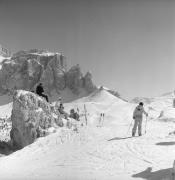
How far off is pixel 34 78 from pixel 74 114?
128 meters

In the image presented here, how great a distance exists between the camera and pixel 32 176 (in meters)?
10.8

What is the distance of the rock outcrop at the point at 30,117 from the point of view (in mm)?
26133

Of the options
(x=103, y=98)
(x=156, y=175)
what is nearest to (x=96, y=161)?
(x=156, y=175)

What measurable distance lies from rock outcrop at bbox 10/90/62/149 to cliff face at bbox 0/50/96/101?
11830 cm

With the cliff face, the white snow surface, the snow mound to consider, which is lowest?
the white snow surface

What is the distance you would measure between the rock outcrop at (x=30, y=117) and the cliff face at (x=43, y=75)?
11830 cm

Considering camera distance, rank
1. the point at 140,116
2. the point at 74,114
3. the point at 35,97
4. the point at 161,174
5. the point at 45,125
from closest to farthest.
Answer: the point at 161,174
the point at 140,116
the point at 45,125
the point at 35,97
the point at 74,114

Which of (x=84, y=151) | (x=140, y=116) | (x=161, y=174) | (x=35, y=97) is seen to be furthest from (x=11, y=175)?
(x=35, y=97)

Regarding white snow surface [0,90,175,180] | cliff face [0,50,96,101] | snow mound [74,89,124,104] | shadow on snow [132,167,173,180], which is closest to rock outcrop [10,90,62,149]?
white snow surface [0,90,175,180]

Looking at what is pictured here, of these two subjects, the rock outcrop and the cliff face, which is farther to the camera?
the cliff face

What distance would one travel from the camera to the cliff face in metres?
154

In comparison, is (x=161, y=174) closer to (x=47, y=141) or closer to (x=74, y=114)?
(x=47, y=141)

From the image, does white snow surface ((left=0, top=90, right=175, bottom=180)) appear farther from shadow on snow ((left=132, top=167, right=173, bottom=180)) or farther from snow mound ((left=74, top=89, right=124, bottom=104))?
snow mound ((left=74, top=89, right=124, bottom=104))

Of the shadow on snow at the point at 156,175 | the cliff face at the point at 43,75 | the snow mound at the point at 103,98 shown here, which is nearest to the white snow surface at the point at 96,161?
the shadow on snow at the point at 156,175
